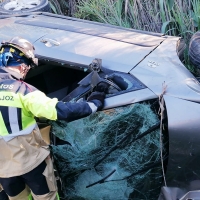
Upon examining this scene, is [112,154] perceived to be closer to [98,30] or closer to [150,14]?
[98,30]

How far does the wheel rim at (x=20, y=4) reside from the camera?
407 cm

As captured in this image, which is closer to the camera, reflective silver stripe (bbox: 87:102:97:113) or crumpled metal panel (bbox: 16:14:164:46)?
reflective silver stripe (bbox: 87:102:97:113)

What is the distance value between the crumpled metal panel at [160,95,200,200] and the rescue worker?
412mm

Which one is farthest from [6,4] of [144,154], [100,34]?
[144,154]

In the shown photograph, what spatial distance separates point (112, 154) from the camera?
7.81 feet

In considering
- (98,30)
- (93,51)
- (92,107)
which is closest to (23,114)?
(92,107)

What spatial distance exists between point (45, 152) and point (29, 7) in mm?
2131

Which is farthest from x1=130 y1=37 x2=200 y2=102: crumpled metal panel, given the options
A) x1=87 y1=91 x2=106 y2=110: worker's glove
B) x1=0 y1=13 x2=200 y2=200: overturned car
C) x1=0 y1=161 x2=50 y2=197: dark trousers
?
x1=0 y1=161 x2=50 y2=197: dark trousers

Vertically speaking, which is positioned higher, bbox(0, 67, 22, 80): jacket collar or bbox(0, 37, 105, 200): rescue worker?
bbox(0, 67, 22, 80): jacket collar

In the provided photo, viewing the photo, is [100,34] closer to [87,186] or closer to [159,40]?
[159,40]

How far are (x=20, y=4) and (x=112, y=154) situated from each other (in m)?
2.38

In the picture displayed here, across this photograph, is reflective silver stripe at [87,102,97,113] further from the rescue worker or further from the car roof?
the car roof

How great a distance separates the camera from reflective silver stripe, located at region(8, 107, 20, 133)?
2.11m

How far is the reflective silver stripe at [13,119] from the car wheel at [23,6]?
6.24 ft
